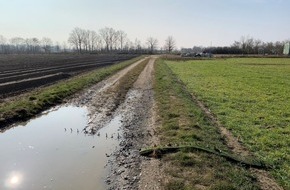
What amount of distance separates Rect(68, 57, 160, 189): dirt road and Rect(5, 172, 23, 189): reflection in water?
6.94 feet

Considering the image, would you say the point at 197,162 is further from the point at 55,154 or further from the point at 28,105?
the point at 28,105

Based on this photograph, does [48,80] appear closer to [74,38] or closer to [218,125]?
[218,125]

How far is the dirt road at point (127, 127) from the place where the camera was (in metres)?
7.23

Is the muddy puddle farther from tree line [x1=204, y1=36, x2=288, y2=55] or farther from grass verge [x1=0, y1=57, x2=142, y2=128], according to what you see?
tree line [x1=204, y1=36, x2=288, y2=55]

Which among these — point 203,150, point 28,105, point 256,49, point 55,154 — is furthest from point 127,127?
point 256,49

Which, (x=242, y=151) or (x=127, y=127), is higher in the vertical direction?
(x=242, y=151)

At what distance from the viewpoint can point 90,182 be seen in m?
7.09

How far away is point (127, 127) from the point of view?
40.1 ft

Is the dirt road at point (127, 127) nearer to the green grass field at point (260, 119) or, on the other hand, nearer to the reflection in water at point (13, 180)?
the reflection in water at point (13, 180)

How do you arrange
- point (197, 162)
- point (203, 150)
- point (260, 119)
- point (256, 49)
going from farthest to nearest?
point (256, 49), point (260, 119), point (203, 150), point (197, 162)

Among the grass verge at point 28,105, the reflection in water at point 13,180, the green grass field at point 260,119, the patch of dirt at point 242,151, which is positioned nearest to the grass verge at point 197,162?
the patch of dirt at point 242,151

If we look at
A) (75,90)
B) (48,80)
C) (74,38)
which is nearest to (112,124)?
(75,90)

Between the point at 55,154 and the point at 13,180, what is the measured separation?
1993 mm

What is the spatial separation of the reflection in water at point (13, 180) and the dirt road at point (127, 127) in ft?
6.94
